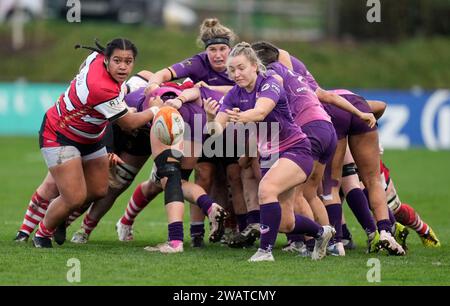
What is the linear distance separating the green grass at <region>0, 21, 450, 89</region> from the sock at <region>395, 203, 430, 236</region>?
18.7m

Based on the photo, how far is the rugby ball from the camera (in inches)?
343

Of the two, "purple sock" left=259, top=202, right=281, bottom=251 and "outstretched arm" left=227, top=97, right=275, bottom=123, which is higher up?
"outstretched arm" left=227, top=97, right=275, bottom=123

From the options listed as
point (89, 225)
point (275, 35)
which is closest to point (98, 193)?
point (89, 225)

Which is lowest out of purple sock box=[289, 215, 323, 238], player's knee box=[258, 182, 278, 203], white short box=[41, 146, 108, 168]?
purple sock box=[289, 215, 323, 238]

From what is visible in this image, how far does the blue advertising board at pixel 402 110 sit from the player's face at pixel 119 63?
1512 centimetres

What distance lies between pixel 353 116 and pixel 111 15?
2263 centimetres

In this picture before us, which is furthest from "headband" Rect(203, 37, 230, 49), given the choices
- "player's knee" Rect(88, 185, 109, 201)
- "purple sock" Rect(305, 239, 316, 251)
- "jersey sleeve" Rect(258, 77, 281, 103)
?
"purple sock" Rect(305, 239, 316, 251)

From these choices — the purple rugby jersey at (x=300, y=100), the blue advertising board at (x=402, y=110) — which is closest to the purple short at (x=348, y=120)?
the purple rugby jersey at (x=300, y=100)

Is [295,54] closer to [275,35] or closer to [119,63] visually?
[275,35]

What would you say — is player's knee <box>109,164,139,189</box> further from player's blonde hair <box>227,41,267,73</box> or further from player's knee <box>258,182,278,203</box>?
player's knee <box>258,182,278,203</box>

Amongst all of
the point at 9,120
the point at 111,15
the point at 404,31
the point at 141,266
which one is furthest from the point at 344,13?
the point at 141,266

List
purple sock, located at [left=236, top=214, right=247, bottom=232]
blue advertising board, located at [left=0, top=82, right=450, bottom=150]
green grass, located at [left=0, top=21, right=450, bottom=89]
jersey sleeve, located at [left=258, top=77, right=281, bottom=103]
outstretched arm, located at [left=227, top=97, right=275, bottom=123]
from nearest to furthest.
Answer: outstretched arm, located at [left=227, top=97, right=275, bottom=123] → jersey sleeve, located at [left=258, top=77, right=281, bottom=103] → purple sock, located at [left=236, top=214, right=247, bottom=232] → blue advertising board, located at [left=0, top=82, right=450, bottom=150] → green grass, located at [left=0, top=21, right=450, bottom=89]

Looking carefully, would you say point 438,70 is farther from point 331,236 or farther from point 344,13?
point 331,236

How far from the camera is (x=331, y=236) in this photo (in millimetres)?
8617
